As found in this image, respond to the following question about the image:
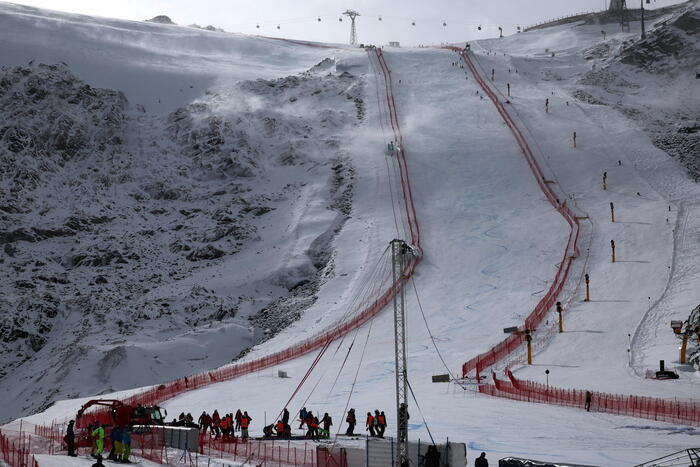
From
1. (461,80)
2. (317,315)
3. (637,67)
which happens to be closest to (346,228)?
(317,315)

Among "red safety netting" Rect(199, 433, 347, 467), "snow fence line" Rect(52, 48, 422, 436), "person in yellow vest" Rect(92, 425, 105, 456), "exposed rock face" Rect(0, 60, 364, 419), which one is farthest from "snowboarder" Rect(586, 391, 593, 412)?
"exposed rock face" Rect(0, 60, 364, 419)

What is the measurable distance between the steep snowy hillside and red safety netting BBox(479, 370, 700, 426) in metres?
17.9

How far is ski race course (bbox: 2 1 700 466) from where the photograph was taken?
29.3 meters

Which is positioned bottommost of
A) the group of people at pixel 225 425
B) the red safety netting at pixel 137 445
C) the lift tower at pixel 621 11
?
the red safety netting at pixel 137 445

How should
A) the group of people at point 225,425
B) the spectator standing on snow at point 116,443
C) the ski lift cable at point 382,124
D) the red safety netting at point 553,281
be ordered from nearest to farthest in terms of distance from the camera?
the spectator standing on snow at point 116,443 → the group of people at point 225,425 → the red safety netting at point 553,281 → the ski lift cable at point 382,124

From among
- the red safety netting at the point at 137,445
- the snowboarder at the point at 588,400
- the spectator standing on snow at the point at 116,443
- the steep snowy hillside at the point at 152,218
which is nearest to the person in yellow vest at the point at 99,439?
the spectator standing on snow at the point at 116,443

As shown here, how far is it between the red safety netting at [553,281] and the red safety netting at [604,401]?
1.86 metres

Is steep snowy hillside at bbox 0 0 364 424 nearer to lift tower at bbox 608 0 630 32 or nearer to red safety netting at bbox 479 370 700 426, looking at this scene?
red safety netting at bbox 479 370 700 426

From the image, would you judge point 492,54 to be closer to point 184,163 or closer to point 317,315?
point 184,163

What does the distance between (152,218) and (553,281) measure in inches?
1108

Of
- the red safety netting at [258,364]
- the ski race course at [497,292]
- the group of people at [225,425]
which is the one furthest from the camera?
the red safety netting at [258,364]

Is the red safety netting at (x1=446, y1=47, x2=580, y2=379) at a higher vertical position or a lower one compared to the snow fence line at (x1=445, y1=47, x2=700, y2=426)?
higher

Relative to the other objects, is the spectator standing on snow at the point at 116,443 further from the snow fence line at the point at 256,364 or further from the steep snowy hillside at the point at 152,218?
the steep snowy hillside at the point at 152,218

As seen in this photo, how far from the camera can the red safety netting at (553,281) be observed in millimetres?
38125
